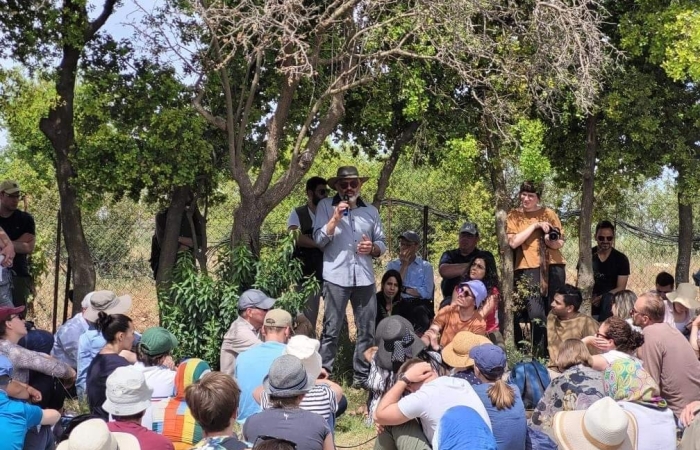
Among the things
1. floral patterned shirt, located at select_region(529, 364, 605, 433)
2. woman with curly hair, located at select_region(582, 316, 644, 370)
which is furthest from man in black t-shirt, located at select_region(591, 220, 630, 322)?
floral patterned shirt, located at select_region(529, 364, 605, 433)

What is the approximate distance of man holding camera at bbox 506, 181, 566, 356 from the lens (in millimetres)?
8102

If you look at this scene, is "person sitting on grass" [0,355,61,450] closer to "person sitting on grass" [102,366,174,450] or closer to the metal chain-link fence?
"person sitting on grass" [102,366,174,450]

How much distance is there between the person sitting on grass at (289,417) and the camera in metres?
3.87

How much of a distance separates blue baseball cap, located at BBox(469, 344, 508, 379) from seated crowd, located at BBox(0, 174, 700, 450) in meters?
0.01

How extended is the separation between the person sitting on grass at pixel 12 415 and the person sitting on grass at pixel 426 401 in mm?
1841

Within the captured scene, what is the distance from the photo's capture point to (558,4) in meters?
7.32

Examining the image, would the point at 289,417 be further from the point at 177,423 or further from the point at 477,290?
Result: the point at 477,290

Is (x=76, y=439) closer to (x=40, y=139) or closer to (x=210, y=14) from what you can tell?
(x=210, y=14)

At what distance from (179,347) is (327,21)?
302cm

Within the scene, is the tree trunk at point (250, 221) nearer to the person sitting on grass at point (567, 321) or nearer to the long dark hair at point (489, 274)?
the long dark hair at point (489, 274)

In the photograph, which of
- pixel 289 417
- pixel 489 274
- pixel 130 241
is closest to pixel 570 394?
pixel 289 417

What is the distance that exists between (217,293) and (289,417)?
10.9ft

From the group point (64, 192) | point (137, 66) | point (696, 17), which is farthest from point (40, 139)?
point (696, 17)

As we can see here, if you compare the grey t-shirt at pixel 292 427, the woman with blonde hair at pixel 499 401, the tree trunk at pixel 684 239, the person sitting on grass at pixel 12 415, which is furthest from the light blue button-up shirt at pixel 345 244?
the tree trunk at pixel 684 239
